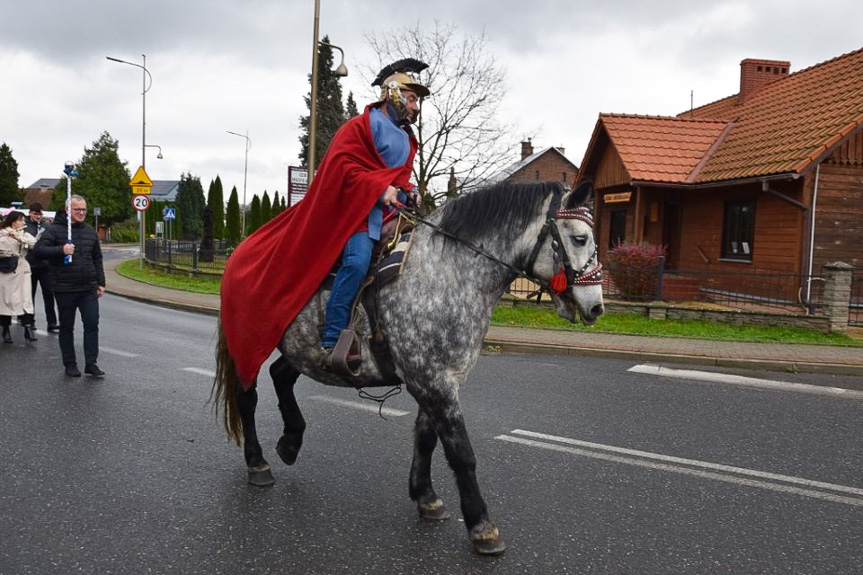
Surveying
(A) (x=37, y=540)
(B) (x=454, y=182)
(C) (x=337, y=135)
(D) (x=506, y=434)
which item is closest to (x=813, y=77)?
(B) (x=454, y=182)

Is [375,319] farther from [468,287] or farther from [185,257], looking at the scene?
[185,257]

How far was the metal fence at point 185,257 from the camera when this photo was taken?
77.5 ft

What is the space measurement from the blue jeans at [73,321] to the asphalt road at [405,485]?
335 millimetres

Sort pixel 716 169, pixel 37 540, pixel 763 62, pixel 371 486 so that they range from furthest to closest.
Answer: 1. pixel 763 62
2. pixel 716 169
3. pixel 371 486
4. pixel 37 540

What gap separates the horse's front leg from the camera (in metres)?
3.51

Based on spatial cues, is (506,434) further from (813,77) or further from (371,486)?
(813,77)

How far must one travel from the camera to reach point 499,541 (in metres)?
3.52

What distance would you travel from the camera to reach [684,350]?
10906 mm

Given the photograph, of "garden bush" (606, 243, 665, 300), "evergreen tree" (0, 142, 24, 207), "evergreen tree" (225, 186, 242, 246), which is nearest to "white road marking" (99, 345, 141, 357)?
"garden bush" (606, 243, 665, 300)

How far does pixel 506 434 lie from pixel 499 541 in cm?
223

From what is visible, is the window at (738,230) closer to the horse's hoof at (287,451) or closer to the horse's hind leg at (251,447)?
the horse's hoof at (287,451)

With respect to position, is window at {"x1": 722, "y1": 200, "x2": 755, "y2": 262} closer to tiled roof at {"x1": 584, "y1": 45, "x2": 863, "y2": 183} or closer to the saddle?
tiled roof at {"x1": 584, "y1": 45, "x2": 863, "y2": 183}

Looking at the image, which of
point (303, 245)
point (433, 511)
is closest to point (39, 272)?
point (303, 245)

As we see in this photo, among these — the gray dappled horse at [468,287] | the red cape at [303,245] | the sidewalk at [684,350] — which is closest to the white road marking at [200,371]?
the red cape at [303,245]
